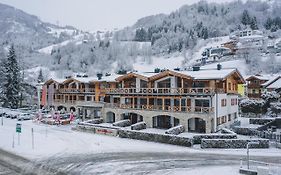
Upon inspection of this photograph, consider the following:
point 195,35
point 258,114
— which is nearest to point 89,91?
point 258,114

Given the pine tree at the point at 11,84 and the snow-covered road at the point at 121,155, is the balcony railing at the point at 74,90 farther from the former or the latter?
the snow-covered road at the point at 121,155

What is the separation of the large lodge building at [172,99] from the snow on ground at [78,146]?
27.8 ft

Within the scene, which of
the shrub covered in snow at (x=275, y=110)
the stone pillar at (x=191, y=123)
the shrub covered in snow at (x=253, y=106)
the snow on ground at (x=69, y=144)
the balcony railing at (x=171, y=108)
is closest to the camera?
the snow on ground at (x=69, y=144)

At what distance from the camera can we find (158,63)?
16162 centimetres

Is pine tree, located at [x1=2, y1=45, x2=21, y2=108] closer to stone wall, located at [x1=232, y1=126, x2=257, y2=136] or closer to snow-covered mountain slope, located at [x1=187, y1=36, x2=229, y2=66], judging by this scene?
stone wall, located at [x1=232, y1=126, x2=257, y2=136]

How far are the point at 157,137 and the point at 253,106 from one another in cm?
3008

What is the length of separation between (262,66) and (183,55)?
5445 cm

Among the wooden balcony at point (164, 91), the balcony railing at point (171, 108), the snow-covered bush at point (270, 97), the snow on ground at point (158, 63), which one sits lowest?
the balcony railing at point (171, 108)

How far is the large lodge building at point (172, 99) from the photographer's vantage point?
1574 inches

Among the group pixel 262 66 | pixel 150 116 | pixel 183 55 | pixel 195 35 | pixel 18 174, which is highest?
pixel 195 35

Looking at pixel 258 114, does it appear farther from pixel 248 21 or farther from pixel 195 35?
pixel 248 21

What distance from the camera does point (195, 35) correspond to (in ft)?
591

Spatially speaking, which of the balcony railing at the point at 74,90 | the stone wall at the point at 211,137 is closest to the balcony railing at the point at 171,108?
the stone wall at the point at 211,137

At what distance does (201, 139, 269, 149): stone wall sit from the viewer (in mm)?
31594
